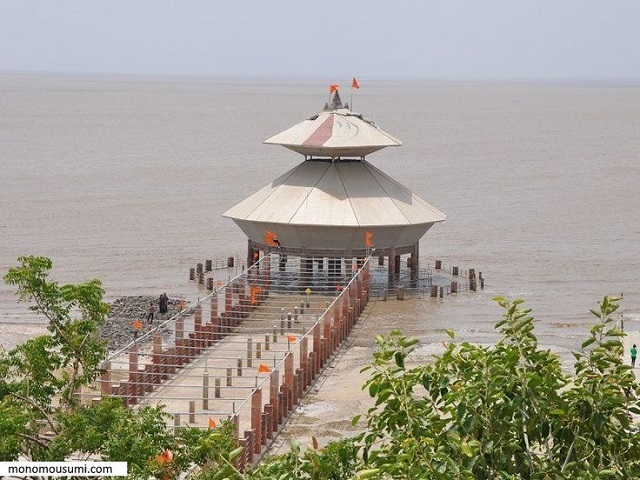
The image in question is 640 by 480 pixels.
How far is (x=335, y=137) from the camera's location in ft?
158

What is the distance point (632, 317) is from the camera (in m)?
47.7

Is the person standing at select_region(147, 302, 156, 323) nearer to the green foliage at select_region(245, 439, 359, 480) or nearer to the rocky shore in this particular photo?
the rocky shore

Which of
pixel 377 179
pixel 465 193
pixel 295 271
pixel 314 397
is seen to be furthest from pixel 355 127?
pixel 465 193

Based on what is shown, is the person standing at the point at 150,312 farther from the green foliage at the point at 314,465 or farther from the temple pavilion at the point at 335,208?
Answer: the green foliage at the point at 314,465

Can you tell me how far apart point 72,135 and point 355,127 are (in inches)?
4268

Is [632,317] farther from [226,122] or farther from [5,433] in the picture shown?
[226,122]

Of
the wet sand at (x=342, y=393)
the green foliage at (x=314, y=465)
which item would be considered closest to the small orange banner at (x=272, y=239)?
the wet sand at (x=342, y=393)

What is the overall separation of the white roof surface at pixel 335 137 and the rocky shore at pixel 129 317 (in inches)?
257

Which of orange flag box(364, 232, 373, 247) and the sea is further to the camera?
the sea

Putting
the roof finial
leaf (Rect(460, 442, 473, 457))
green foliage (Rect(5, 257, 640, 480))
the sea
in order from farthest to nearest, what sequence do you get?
1. the sea
2. the roof finial
3. green foliage (Rect(5, 257, 640, 480))
4. leaf (Rect(460, 442, 473, 457))

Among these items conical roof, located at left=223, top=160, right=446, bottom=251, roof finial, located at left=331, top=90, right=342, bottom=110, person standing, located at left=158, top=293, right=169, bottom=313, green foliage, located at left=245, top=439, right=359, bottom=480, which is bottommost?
person standing, located at left=158, top=293, right=169, bottom=313

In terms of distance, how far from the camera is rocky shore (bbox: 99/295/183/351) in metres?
41.3

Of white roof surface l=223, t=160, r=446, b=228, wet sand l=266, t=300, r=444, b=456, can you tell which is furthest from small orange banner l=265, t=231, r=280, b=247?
wet sand l=266, t=300, r=444, b=456

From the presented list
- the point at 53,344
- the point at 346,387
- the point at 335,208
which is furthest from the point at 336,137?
the point at 53,344
